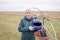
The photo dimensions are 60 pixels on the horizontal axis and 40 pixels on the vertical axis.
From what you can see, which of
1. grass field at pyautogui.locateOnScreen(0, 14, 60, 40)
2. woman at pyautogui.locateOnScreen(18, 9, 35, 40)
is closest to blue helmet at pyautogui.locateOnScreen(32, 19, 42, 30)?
woman at pyautogui.locateOnScreen(18, 9, 35, 40)

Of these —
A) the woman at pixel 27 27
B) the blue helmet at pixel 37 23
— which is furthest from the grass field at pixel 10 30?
the blue helmet at pixel 37 23

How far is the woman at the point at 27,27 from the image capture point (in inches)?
192

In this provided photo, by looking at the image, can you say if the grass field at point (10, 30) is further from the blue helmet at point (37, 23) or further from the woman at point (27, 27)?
the blue helmet at point (37, 23)

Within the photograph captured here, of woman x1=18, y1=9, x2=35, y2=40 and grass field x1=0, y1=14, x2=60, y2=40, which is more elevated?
woman x1=18, y1=9, x2=35, y2=40

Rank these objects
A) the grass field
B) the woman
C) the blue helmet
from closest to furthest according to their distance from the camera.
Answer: the blue helmet → the woman → the grass field

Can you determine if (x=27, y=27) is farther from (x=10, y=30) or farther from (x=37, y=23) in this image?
(x=10, y=30)

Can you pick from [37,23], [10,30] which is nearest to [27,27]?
[37,23]

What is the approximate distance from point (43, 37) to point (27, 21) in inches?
22.6

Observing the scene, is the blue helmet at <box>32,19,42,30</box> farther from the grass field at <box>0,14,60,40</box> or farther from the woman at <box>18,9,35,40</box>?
the grass field at <box>0,14,60,40</box>

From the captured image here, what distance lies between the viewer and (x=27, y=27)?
489cm

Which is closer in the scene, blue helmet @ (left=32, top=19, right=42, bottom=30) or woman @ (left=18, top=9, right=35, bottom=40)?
blue helmet @ (left=32, top=19, right=42, bottom=30)

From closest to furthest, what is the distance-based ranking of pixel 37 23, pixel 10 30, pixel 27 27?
pixel 37 23 < pixel 27 27 < pixel 10 30

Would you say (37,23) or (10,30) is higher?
(37,23)

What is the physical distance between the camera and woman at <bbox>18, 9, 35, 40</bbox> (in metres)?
4.88
